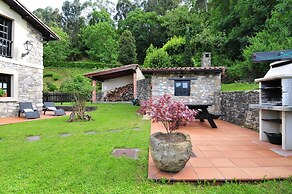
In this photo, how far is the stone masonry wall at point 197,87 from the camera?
448 inches

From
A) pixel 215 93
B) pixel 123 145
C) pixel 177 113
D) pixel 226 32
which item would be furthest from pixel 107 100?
pixel 177 113

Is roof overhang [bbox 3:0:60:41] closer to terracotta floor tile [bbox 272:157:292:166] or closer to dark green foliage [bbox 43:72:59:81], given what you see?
terracotta floor tile [bbox 272:157:292:166]

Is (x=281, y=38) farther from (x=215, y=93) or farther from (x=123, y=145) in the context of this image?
(x=123, y=145)

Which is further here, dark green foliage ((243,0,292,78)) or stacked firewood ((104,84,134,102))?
stacked firewood ((104,84,134,102))

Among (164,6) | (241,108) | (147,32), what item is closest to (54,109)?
(241,108)

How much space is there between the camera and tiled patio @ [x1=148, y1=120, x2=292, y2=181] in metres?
3.25

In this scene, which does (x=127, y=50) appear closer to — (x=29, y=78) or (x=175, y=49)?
(x=175, y=49)

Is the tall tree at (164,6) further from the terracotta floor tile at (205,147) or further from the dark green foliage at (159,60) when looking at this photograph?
the terracotta floor tile at (205,147)

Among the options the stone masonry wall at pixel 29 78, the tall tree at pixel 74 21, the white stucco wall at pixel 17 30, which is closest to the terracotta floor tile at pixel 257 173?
the stone masonry wall at pixel 29 78

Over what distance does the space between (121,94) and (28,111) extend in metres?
11.1

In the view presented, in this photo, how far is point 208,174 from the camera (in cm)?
333

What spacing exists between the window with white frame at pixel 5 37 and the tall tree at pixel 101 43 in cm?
2666

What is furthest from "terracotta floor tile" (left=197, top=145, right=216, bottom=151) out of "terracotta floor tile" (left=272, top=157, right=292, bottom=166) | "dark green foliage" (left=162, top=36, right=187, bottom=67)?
"dark green foliage" (left=162, top=36, right=187, bottom=67)

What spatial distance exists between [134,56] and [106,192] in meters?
32.7
